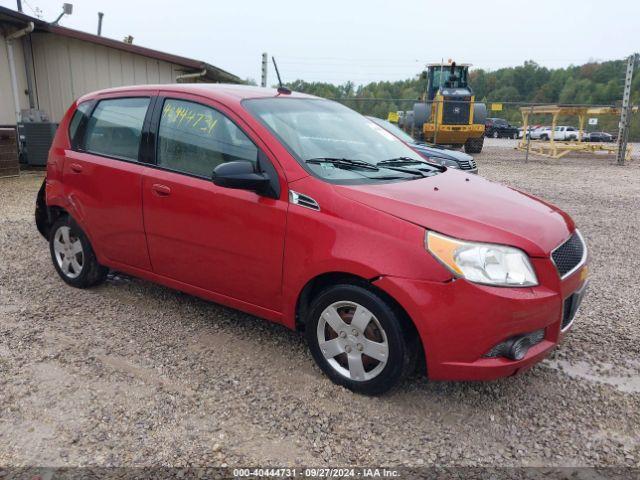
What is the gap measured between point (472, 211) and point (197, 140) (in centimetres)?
187

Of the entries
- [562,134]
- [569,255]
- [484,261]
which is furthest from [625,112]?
[562,134]

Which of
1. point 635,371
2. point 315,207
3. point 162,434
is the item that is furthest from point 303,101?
point 635,371

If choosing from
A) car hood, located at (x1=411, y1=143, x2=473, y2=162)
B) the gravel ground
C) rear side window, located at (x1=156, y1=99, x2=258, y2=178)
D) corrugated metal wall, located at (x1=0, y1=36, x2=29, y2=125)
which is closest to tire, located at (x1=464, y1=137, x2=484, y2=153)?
car hood, located at (x1=411, y1=143, x2=473, y2=162)

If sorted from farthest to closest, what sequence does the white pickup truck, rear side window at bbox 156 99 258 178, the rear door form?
the white pickup truck < the rear door < rear side window at bbox 156 99 258 178

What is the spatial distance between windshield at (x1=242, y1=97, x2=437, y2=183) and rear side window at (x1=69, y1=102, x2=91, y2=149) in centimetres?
169

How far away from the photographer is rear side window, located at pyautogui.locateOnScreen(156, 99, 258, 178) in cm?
333

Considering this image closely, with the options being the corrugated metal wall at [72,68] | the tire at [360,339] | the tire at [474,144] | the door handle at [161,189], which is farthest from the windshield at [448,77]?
the tire at [360,339]

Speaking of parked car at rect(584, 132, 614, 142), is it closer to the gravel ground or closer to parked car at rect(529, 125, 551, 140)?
parked car at rect(529, 125, 551, 140)

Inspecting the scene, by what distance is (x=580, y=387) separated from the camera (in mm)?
3125

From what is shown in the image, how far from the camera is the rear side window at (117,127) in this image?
386 centimetres

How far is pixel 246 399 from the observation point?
116 inches

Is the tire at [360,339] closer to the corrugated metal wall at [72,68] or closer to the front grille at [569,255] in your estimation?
the front grille at [569,255]

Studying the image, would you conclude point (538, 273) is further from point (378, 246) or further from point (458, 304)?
point (378, 246)

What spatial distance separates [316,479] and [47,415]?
1.49m
